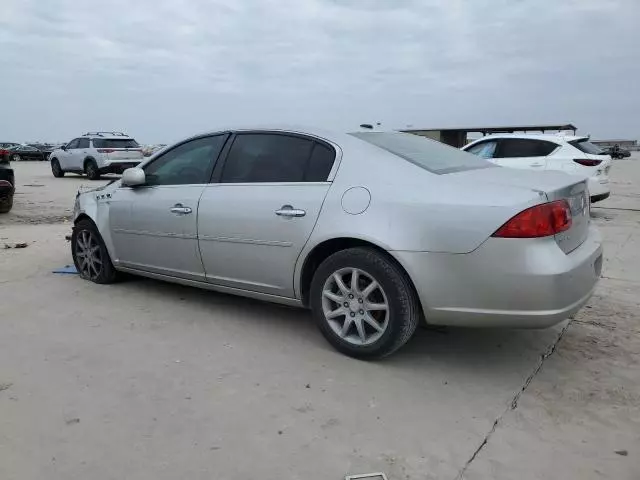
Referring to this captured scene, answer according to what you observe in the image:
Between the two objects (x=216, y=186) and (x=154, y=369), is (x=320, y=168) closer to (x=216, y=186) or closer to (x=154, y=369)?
(x=216, y=186)

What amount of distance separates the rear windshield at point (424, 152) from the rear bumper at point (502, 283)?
2.21 ft

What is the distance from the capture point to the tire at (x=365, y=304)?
3.26m

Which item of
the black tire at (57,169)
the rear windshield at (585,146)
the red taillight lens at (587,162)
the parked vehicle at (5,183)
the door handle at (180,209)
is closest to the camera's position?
the door handle at (180,209)

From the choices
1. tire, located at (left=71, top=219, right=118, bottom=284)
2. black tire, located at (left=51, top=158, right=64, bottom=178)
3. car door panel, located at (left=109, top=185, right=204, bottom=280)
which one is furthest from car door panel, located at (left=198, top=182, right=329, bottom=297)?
black tire, located at (left=51, top=158, right=64, bottom=178)

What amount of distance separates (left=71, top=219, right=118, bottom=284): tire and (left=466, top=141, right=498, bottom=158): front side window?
7.27 m

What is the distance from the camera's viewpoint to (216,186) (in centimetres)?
420

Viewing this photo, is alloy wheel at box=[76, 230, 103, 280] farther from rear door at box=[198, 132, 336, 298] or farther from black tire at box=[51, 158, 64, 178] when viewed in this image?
black tire at box=[51, 158, 64, 178]

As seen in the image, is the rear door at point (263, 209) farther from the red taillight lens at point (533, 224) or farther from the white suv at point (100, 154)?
the white suv at point (100, 154)

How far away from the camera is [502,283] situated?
2.98 m

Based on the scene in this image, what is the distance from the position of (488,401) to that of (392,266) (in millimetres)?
913

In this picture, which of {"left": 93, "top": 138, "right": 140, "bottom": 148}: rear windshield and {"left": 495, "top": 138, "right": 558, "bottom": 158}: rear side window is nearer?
{"left": 495, "top": 138, "right": 558, "bottom": 158}: rear side window

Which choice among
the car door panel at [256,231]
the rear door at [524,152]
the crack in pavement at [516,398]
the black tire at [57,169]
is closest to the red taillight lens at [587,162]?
the rear door at [524,152]

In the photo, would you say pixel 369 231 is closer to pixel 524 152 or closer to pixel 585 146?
pixel 524 152

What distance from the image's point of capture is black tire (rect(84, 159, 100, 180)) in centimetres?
1866
